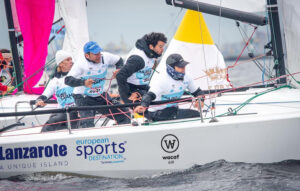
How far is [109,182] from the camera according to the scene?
4129 mm

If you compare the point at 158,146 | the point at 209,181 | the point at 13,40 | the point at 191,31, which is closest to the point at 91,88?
the point at 158,146

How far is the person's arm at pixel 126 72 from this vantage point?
4.88 m

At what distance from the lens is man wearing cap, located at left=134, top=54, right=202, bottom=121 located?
449cm

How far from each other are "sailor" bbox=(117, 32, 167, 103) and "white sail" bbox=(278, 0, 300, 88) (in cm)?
146

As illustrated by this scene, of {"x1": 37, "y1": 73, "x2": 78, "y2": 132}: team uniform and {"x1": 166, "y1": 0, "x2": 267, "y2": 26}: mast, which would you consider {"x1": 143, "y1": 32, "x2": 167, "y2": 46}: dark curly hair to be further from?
{"x1": 37, "y1": 73, "x2": 78, "y2": 132}: team uniform

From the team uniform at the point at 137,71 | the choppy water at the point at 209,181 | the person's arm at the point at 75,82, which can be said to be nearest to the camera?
the choppy water at the point at 209,181

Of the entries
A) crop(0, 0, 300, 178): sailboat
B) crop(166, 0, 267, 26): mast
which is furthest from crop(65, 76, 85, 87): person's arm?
crop(166, 0, 267, 26): mast

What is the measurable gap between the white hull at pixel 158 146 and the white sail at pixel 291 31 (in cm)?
84

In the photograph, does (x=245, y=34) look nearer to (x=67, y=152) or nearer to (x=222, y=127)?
(x=222, y=127)

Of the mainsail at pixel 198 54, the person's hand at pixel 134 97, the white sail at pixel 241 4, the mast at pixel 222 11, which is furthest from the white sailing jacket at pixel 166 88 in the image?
the mainsail at pixel 198 54

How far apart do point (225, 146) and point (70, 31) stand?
4994 millimetres

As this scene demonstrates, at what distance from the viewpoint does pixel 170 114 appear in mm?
4629

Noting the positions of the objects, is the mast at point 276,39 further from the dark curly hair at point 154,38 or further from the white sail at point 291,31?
the dark curly hair at point 154,38

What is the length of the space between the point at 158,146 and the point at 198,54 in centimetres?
343
